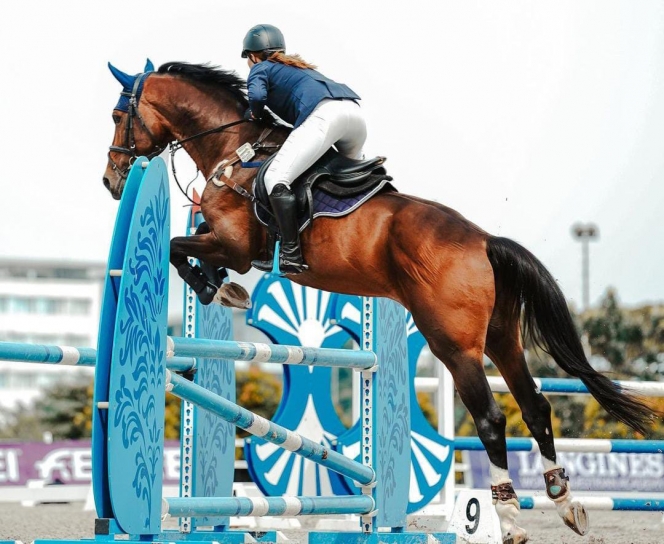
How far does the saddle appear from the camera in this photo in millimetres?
4621

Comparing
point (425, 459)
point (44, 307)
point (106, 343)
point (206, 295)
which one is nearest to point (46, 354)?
point (106, 343)

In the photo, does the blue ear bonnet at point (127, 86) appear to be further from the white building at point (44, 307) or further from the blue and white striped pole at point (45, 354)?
the white building at point (44, 307)

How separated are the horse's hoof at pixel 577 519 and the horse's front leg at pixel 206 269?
1.65 m

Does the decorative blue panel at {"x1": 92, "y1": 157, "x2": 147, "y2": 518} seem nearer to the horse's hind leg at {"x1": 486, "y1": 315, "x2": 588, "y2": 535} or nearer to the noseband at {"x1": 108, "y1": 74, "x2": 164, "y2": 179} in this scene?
the noseband at {"x1": 108, "y1": 74, "x2": 164, "y2": 179}

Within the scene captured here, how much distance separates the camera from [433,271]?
4418 millimetres

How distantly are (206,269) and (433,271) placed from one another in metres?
1.06

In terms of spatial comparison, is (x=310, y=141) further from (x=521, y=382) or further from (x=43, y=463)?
(x=43, y=463)

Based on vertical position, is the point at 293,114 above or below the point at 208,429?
above

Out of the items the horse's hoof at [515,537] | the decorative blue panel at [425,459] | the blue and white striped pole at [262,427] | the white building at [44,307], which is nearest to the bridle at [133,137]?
the blue and white striped pole at [262,427]

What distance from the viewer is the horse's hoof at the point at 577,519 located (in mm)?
4270

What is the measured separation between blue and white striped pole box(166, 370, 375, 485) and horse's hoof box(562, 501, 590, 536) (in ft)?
3.03

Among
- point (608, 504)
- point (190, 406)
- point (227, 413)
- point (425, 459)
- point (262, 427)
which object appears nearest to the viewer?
point (227, 413)

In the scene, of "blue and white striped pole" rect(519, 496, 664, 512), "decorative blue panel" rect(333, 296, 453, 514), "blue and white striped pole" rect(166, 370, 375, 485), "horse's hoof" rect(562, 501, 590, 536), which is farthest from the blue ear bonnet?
"blue and white striped pole" rect(519, 496, 664, 512)

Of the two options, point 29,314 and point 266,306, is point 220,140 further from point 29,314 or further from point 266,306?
point 29,314
